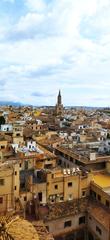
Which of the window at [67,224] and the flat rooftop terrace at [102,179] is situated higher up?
the flat rooftop terrace at [102,179]

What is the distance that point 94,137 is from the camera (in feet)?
173

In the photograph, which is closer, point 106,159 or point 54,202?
point 54,202

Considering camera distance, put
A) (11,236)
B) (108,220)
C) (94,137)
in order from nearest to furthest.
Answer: (11,236) < (108,220) < (94,137)

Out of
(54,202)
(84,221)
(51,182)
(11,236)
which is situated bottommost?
(84,221)

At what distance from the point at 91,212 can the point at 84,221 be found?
1733 millimetres

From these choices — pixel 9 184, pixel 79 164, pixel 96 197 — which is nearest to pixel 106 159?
pixel 79 164

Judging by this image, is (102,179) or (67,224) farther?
(102,179)

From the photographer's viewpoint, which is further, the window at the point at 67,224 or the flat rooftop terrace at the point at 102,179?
the flat rooftop terrace at the point at 102,179

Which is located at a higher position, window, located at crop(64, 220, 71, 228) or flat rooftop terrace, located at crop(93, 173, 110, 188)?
flat rooftop terrace, located at crop(93, 173, 110, 188)

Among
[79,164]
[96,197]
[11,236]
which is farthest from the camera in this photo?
[79,164]

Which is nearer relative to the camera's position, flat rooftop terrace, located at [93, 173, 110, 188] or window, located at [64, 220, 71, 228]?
window, located at [64, 220, 71, 228]

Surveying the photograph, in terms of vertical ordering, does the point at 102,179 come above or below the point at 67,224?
above

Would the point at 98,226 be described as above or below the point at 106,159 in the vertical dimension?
below

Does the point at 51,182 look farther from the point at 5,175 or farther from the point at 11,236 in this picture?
the point at 11,236
